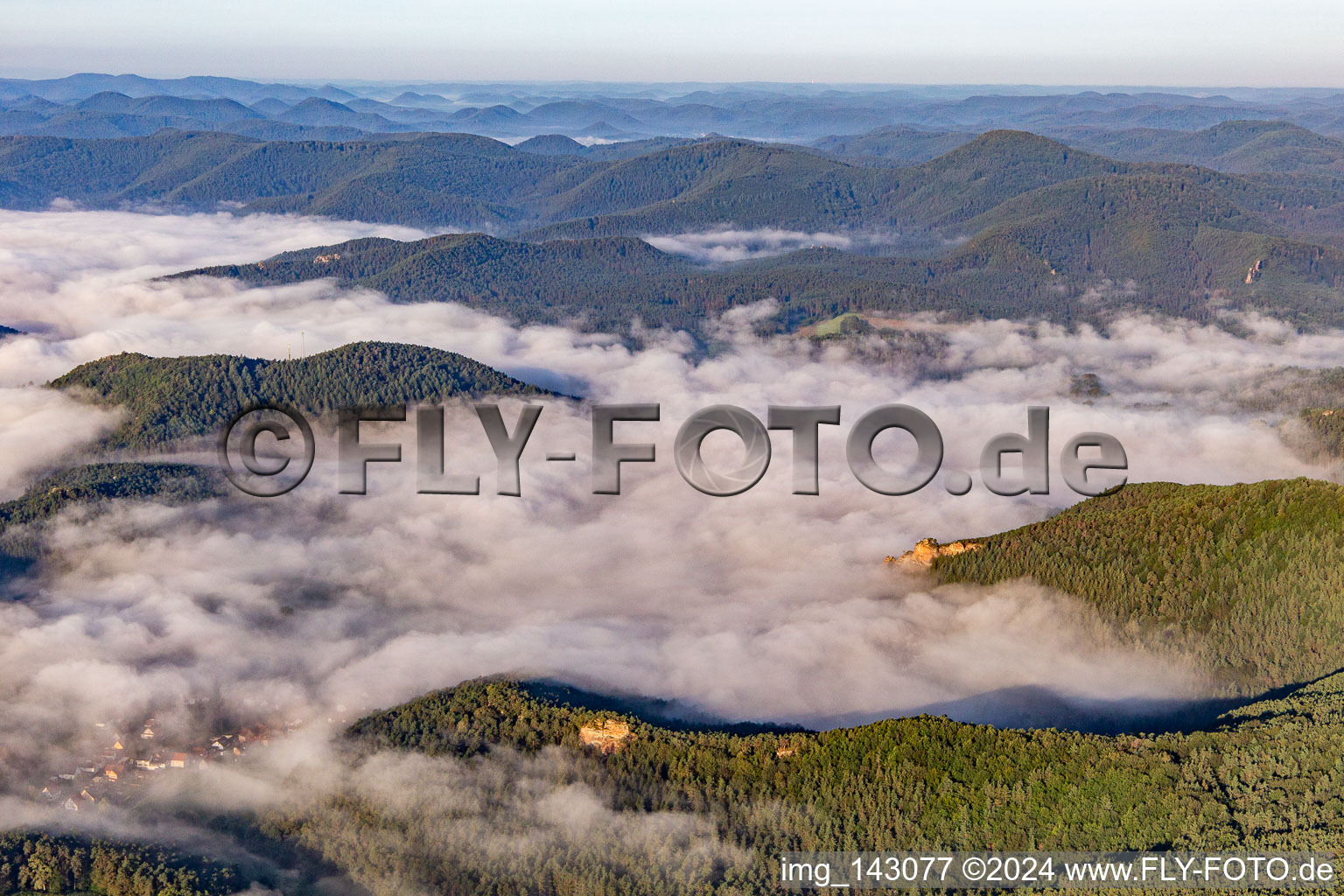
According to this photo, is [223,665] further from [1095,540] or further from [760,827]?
[1095,540]

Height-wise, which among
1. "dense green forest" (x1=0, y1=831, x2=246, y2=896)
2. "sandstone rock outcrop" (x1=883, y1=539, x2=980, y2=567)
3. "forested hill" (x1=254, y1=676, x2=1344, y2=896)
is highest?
"sandstone rock outcrop" (x1=883, y1=539, x2=980, y2=567)

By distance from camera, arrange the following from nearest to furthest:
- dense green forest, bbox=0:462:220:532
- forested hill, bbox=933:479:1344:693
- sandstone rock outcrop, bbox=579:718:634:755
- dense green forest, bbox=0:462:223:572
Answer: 1. sandstone rock outcrop, bbox=579:718:634:755
2. forested hill, bbox=933:479:1344:693
3. dense green forest, bbox=0:462:223:572
4. dense green forest, bbox=0:462:220:532

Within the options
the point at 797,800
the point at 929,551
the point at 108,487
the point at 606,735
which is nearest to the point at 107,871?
the point at 606,735

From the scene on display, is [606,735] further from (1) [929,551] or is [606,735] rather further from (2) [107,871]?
(1) [929,551]

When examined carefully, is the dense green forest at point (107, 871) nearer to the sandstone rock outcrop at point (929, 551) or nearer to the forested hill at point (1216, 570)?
the sandstone rock outcrop at point (929, 551)

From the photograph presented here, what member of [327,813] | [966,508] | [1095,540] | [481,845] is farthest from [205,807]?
[966,508]

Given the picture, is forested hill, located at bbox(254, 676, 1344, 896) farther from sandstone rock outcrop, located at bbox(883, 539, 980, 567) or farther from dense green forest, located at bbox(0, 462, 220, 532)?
dense green forest, located at bbox(0, 462, 220, 532)

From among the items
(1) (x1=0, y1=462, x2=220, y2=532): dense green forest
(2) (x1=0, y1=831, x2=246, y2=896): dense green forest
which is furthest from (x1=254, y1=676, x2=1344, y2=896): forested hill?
(1) (x1=0, y1=462, x2=220, y2=532): dense green forest
